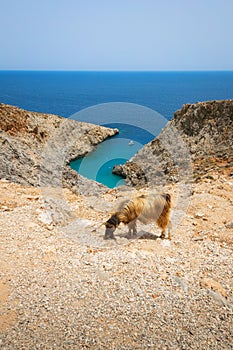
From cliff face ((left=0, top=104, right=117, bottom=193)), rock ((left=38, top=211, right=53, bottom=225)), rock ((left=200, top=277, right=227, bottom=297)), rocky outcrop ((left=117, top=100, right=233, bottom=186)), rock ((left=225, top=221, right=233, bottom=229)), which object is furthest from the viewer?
rocky outcrop ((left=117, top=100, right=233, bottom=186))

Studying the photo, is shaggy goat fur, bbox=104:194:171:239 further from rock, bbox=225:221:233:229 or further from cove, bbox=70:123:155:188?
cove, bbox=70:123:155:188

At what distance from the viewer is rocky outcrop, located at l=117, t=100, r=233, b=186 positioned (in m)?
28.5

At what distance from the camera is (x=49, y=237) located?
736cm

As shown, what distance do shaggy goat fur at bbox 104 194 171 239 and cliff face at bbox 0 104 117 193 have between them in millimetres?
12689

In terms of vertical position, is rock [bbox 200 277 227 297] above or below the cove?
above

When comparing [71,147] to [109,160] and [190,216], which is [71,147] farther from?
[190,216]

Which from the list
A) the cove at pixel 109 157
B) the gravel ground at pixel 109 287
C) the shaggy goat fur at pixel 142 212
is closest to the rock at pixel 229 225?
the gravel ground at pixel 109 287

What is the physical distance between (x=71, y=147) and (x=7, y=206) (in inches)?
1608

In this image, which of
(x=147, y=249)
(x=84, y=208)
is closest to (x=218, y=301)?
(x=147, y=249)

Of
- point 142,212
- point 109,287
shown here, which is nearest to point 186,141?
point 142,212

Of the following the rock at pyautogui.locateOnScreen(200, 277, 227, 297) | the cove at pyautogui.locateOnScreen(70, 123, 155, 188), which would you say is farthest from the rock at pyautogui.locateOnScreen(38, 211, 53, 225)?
the cove at pyautogui.locateOnScreen(70, 123, 155, 188)

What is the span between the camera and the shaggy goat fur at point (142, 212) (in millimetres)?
7430

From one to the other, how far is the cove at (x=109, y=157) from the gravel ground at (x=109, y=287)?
26.3m

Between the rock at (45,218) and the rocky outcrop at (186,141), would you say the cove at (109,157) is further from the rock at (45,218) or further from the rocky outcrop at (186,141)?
the rock at (45,218)
